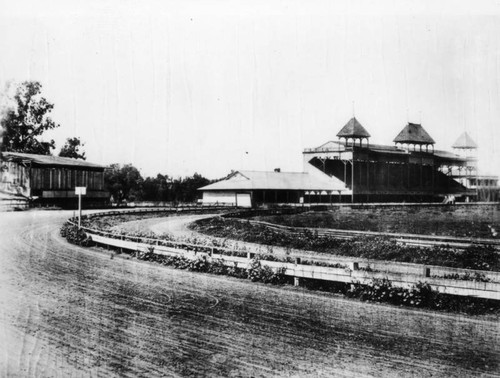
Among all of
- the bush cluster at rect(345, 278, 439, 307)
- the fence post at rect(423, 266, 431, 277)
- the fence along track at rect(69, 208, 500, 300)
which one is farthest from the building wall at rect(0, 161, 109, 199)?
the fence post at rect(423, 266, 431, 277)

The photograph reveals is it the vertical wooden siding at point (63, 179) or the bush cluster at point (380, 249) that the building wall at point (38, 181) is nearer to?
the vertical wooden siding at point (63, 179)

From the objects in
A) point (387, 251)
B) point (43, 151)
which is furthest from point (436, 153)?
point (387, 251)

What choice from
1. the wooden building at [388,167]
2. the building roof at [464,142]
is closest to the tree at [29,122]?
the wooden building at [388,167]

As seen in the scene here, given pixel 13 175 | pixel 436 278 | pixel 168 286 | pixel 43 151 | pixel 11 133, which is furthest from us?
pixel 43 151

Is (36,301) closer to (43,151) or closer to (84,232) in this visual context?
(84,232)

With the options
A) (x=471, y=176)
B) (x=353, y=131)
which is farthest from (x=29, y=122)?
(x=471, y=176)

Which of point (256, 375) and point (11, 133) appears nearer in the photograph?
point (256, 375)

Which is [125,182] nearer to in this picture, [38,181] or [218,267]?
[38,181]
